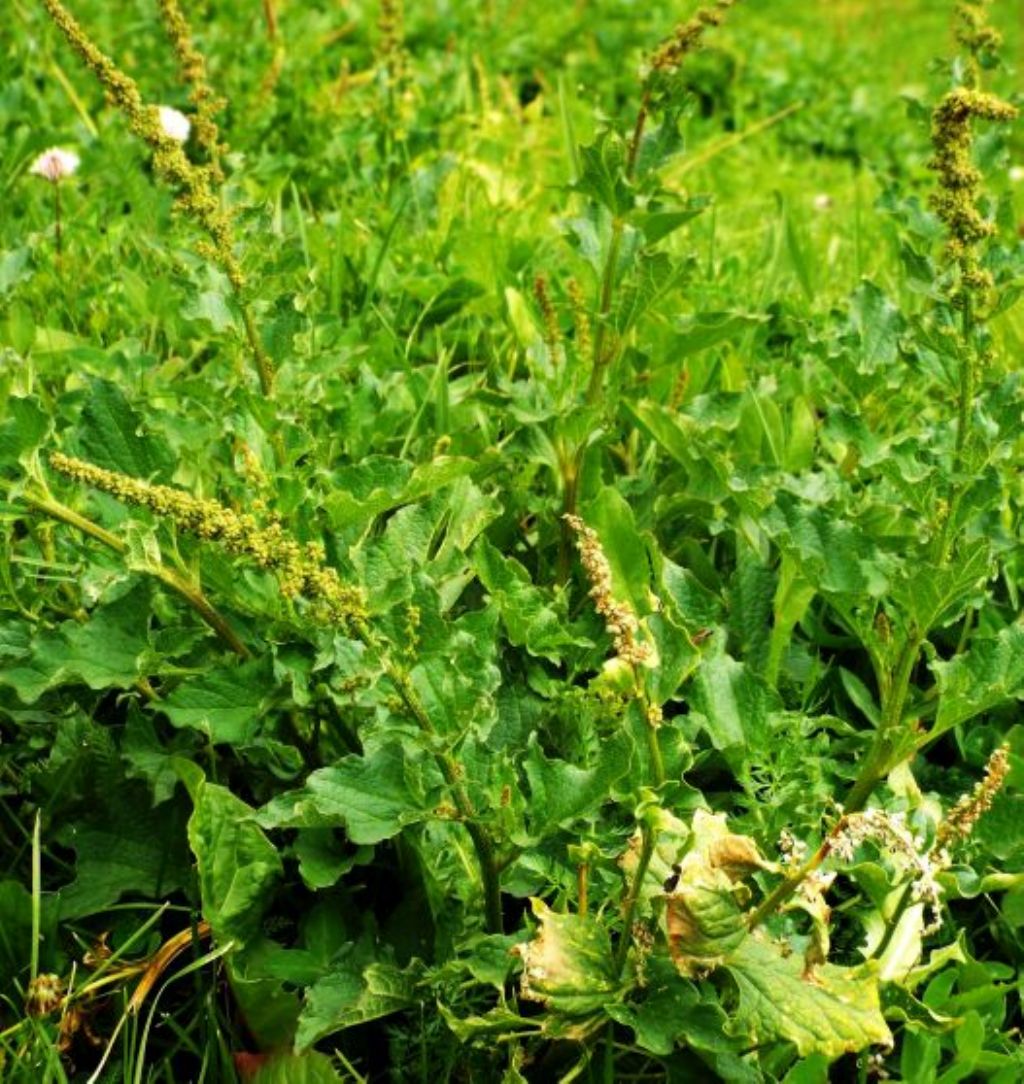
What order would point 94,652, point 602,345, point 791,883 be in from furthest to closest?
point 602,345, point 94,652, point 791,883

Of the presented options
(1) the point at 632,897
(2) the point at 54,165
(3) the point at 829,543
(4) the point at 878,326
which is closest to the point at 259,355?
(3) the point at 829,543

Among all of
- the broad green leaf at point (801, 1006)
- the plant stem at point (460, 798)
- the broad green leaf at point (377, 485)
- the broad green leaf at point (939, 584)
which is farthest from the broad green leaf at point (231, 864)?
the broad green leaf at point (939, 584)

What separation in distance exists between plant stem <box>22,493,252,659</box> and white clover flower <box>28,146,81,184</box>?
1.57 metres

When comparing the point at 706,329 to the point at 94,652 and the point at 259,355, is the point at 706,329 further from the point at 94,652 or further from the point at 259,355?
the point at 94,652

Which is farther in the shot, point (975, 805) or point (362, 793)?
point (362, 793)

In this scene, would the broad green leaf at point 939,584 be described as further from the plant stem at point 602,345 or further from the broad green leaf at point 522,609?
the plant stem at point 602,345

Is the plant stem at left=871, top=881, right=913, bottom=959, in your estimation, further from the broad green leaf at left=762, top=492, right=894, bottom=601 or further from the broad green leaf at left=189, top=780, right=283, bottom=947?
the broad green leaf at left=189, top=780, right=283, bottom=947

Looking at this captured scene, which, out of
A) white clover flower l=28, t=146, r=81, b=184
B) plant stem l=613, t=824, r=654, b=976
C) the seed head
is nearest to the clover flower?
plant stem l=613, t=824, r=654, b=976

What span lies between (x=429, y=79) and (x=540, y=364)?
230 centimetres

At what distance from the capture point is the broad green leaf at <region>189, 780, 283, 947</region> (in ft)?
5.58

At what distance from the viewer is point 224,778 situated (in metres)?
1.96

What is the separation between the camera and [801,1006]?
1.59m

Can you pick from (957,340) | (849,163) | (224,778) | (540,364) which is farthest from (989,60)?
(849,163)

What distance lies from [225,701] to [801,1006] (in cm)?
75
